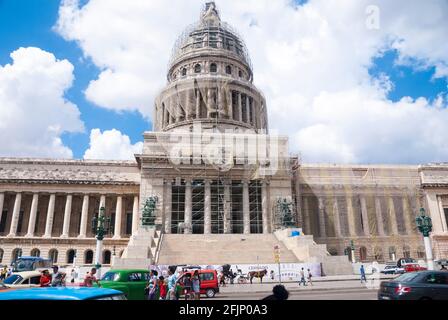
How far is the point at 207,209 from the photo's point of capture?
4744 cm

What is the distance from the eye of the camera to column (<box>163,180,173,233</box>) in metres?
46.4

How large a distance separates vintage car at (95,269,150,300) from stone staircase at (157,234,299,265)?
54.5 ft

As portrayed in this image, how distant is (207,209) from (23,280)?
32604 millimetres

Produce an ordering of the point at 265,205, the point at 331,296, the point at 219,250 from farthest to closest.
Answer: the point at 265,205 < the point at 219,250 < the point at 331,296

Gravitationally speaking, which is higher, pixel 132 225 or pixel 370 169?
pixel 370 169

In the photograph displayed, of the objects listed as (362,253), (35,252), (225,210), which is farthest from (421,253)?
(35,252)

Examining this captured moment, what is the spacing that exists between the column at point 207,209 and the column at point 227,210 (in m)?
1.95

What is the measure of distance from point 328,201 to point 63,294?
52964 mm

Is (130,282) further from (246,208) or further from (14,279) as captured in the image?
(246,208)

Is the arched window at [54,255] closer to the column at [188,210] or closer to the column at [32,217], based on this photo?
the column at [32,217]

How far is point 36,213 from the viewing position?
5172 centimetres
